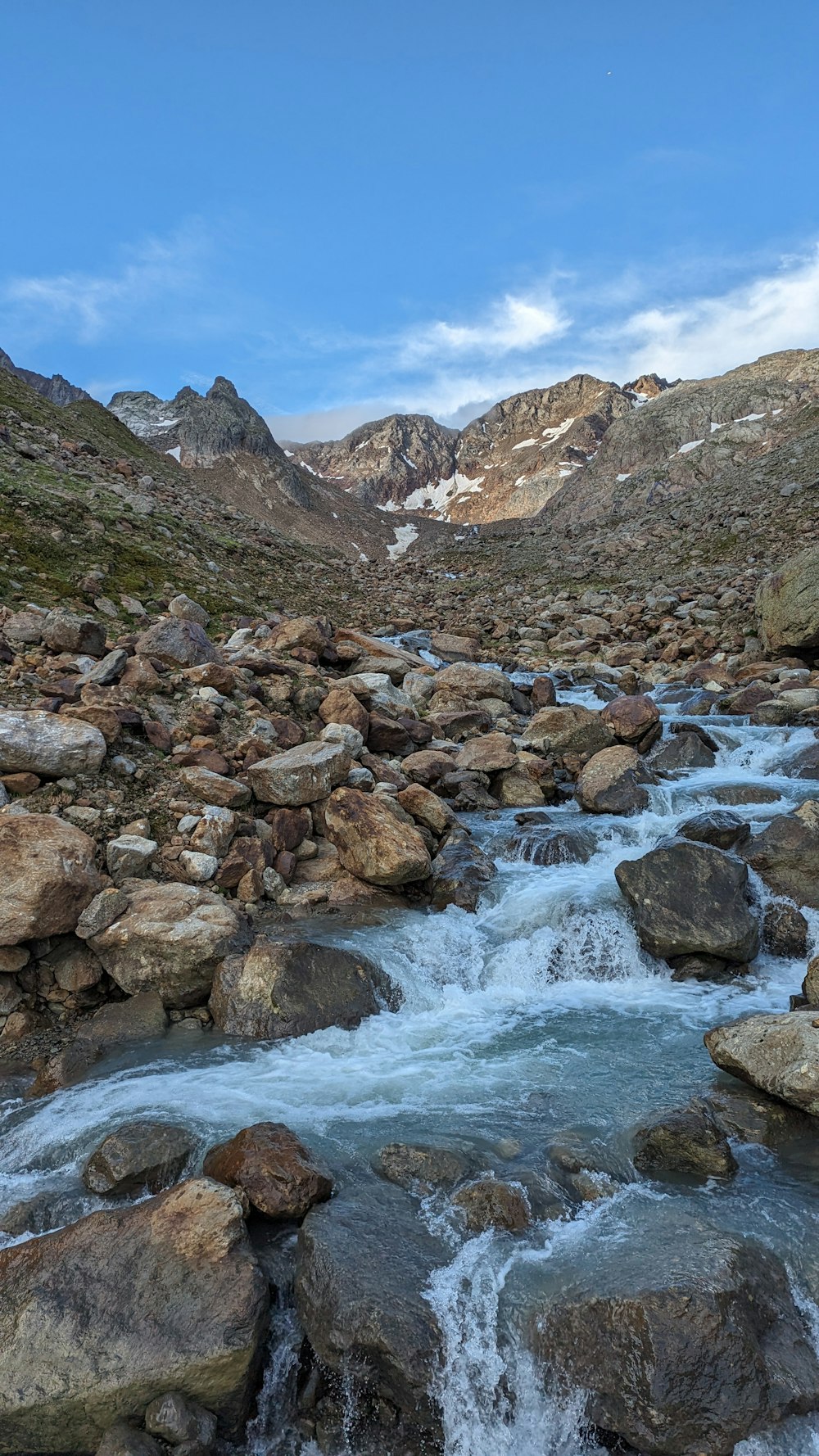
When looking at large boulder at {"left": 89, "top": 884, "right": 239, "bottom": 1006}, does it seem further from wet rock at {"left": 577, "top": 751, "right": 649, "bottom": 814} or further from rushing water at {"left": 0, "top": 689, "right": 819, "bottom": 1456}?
wet rock at {"left": 577, "top": 751, "right": 649, "bottom": 814}

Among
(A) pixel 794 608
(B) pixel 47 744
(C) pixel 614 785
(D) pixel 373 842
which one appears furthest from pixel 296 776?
(A) pixel 794 608

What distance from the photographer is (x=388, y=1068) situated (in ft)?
24.6

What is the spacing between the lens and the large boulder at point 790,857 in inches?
387

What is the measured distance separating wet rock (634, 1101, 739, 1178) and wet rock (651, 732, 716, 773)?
9.44 m

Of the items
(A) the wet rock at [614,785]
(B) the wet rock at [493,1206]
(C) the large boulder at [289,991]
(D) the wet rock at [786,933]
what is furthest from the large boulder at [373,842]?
(B) the wet rock at [493,1206]

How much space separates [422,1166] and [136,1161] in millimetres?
2219

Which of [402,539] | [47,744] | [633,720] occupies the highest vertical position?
[402,539]

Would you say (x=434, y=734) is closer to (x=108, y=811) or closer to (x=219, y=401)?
(x=108, y=811)

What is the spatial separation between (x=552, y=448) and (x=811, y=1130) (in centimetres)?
20489

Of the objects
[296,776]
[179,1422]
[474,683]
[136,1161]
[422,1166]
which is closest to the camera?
[179,1422]

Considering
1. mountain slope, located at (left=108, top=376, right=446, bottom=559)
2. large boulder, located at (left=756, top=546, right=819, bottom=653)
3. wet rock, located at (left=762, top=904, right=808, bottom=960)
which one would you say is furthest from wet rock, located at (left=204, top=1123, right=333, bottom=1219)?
mountain slope, located at (left=108, top=376, right=446, bottom=559)

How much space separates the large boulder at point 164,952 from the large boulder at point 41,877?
511mm

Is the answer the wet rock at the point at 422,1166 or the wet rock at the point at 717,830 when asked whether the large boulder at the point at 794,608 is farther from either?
the wet rock at the point at 422,1166

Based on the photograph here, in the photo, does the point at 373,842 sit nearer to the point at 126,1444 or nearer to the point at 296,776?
the point at 296,776
